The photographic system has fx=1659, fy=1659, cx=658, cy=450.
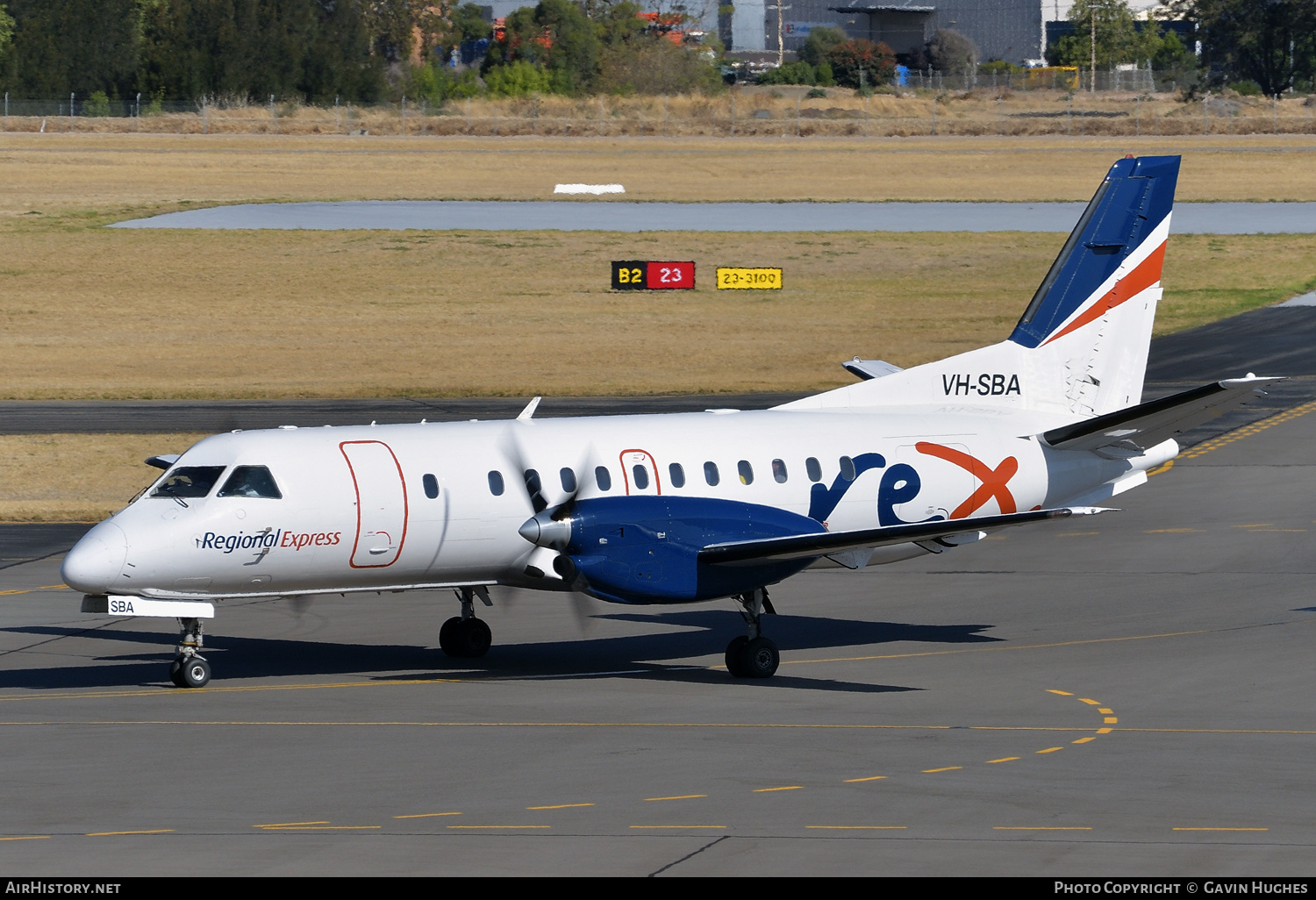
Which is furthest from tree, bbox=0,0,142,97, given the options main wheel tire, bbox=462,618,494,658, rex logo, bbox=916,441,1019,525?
rex logo, bbox=916,441,1019,525

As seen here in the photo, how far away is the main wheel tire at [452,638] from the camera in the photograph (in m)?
25.0

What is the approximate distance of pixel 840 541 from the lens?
866 inches

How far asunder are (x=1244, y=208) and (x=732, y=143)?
136 ft

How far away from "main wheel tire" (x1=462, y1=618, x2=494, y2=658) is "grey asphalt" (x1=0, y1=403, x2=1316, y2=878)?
0.23m

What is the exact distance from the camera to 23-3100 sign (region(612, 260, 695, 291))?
81562 millimetres

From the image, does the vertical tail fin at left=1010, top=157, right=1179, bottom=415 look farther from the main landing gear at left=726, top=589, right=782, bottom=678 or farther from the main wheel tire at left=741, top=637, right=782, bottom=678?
the main wheel tire at left=741, top=637, right=782, bottom=678

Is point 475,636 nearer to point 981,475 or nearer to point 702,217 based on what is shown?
point 981,475

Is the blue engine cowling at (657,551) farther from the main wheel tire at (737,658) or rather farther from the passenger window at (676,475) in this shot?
the main wheel tire at (737,658)

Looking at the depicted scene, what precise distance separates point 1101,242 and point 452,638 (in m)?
12.6

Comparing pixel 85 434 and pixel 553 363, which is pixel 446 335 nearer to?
pixel 553 363

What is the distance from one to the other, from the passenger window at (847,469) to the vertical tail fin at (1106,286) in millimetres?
4524

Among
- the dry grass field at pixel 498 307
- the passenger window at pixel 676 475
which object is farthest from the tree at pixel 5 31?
the passenger window at pixel 676 475

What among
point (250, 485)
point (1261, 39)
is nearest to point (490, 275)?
point (250, 485)
